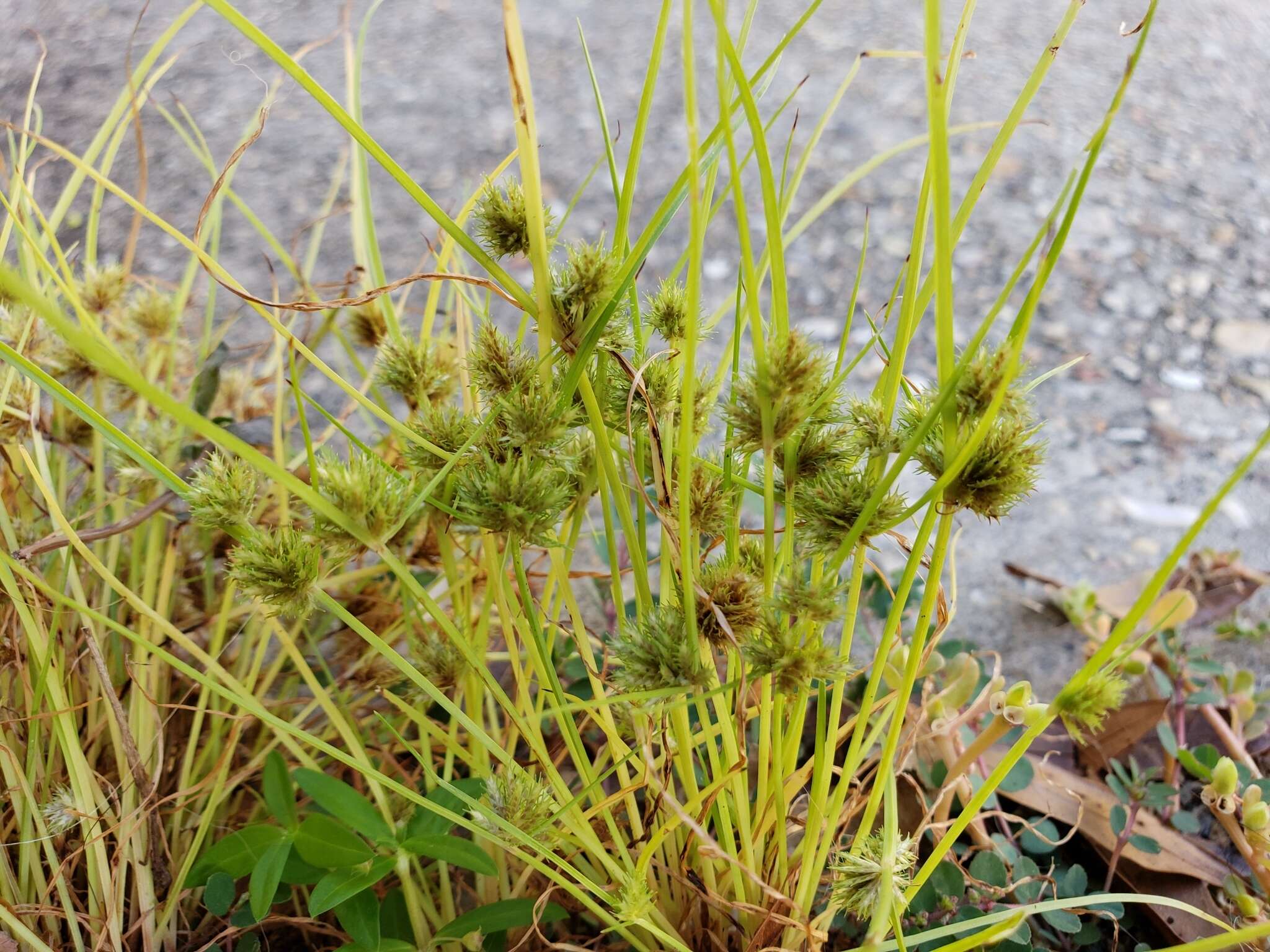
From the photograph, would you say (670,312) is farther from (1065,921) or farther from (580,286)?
(1065,921)

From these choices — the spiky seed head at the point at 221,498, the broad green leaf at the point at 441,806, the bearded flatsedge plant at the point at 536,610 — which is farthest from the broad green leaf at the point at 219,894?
the spiky seed head at the point at 221,498

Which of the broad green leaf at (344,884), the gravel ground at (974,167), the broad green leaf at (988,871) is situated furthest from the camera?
the gravel ground at (974,167)

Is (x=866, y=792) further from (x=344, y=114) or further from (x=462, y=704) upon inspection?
(x=344, y=114)

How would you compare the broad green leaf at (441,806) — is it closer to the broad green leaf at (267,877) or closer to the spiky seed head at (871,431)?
the broad green leaf at (267,877)

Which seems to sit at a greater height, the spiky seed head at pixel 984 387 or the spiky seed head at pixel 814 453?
the spiky seed head at pixel 984 387

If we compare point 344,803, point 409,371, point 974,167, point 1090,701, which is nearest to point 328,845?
point 344,803

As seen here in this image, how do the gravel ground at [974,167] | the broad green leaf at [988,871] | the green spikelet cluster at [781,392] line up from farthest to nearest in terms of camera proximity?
the gravel ground at [974,167] → the broad green leaf at [988,871] → the green spikelet cluster at [781,392]
